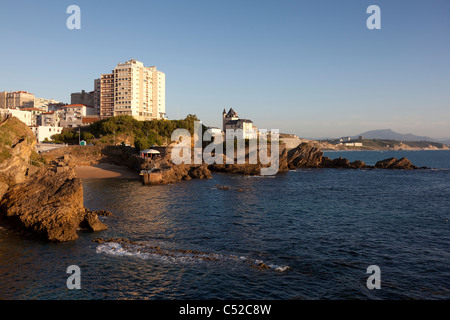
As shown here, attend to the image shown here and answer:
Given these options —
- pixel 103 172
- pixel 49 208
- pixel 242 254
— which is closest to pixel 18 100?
pixel 103 172

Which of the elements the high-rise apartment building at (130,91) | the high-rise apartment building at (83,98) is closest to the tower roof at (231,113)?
the high-rise apartment building at (130,91)

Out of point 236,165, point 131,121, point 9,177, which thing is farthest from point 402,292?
point 131,121

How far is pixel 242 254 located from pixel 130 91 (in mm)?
118679

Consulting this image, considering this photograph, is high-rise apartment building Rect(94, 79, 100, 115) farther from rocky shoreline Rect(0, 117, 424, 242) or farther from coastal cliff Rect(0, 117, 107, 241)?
coastal cliff Rect(0, 117, 107, 241)

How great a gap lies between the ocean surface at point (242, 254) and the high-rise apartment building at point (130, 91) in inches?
3657

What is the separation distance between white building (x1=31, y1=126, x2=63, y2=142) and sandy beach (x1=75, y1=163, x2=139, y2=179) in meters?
36.9

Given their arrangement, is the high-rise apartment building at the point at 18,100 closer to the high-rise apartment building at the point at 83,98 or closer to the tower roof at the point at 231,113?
the high-rise apartment building at the point at 83,98

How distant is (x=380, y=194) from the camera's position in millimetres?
55094

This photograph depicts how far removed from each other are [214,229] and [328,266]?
12.7m

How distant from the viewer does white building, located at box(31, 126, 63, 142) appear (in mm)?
101769

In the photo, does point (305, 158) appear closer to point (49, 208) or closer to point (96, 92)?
point (49, 208)

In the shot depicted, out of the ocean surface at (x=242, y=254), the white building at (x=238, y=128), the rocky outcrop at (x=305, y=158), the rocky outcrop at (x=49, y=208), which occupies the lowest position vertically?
the ocean surface at (x=242, y=254)

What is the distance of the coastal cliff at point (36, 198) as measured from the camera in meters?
27.1
